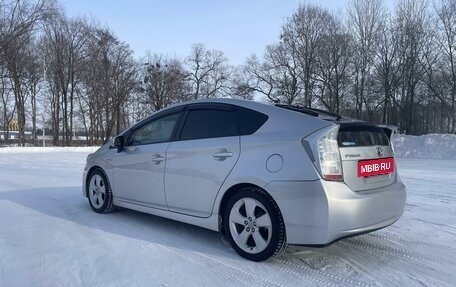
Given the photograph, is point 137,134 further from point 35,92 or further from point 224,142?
point 35,92

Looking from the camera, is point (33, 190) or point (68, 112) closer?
point (33, 190)

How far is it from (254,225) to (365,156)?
1.26 metres

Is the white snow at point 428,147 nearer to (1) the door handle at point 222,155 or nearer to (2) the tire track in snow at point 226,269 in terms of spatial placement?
(1) the door handle at point 222,155

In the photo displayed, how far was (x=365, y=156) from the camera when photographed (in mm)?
4008

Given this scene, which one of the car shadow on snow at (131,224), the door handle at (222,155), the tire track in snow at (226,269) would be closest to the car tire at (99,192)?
the car shadow on snow at (131,224)

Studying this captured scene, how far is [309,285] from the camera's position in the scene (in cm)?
342

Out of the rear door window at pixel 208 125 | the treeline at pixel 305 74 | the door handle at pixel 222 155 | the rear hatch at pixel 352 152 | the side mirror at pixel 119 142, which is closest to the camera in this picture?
the rear hatch at pixel 352 152

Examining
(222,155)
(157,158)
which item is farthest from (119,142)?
(222,155)

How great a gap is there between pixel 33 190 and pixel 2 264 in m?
4.52

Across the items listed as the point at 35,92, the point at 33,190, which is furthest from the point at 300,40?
the point at 33,190

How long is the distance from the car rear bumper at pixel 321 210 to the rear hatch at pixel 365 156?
16 centimetres

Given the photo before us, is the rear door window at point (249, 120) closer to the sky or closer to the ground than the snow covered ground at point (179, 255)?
closer to the sky

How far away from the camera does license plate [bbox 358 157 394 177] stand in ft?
Result: 12.9

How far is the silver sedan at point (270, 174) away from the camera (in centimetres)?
367
